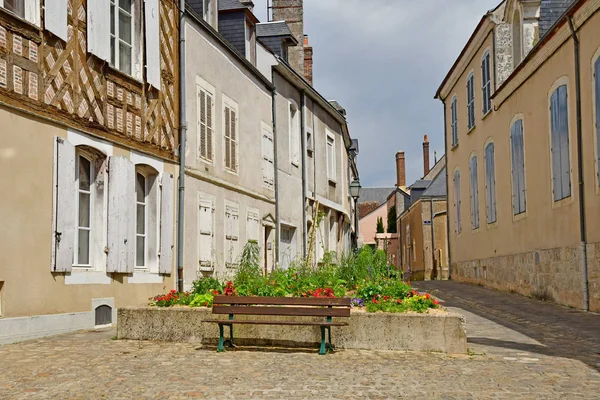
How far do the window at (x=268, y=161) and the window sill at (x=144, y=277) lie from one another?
588cm

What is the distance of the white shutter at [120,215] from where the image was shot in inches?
420

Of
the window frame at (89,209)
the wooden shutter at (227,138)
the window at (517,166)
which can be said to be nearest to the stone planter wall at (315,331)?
the window frame at (89,209)

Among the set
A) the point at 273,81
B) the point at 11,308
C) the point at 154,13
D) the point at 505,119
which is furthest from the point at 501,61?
the point at 11,308

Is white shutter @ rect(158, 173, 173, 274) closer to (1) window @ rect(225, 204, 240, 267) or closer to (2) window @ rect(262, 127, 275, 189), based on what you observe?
(1) window @ rect(225, 204, 240, 267)

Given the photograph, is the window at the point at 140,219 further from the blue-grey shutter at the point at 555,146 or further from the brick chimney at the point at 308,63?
the brick chimney at the point at 308,63

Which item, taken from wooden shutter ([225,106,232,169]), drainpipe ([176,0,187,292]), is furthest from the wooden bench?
wooden shutter ([225,106,232,169])

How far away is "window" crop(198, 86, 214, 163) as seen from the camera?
1392cm

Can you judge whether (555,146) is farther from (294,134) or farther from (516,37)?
(294,134)

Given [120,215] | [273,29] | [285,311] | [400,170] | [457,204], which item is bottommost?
[285,311]

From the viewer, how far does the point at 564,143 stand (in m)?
13.2

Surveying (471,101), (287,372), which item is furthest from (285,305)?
(471,101)

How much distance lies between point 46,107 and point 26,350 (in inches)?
120

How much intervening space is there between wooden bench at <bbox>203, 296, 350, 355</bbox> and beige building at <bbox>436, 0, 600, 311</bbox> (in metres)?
5.77

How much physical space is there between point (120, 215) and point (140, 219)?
3.53 feet
